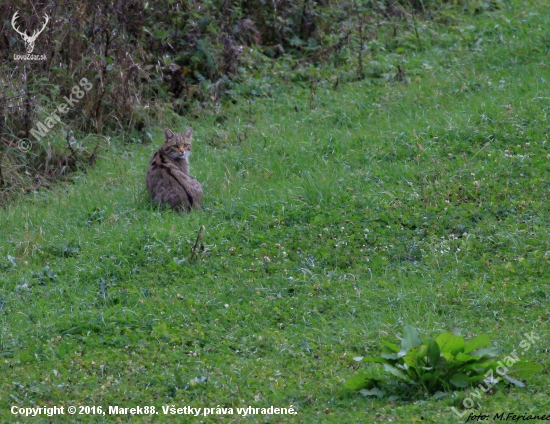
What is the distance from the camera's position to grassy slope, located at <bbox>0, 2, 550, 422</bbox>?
6.43 m

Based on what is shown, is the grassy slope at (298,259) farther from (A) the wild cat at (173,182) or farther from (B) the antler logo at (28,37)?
(B) the antler logo at (28,37)

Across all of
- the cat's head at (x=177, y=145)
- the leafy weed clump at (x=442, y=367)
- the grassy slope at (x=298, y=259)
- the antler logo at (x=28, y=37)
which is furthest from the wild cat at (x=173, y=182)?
the leafy weed clump at (x=442, y=367)

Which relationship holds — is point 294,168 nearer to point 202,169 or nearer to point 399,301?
point 202,169

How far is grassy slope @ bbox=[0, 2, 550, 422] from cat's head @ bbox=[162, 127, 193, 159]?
0.34 metres

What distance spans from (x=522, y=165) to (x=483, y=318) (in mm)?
3057

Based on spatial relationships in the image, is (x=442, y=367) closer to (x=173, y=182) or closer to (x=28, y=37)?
(x=173, y=182)

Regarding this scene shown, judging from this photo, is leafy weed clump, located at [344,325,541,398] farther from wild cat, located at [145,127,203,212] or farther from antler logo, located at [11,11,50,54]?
antler logo, located at [11,11,50,54]

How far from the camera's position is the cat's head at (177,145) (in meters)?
10.5

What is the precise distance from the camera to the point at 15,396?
20.2 ft

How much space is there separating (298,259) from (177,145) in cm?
297

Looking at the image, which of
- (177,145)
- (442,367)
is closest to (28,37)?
(177,145)

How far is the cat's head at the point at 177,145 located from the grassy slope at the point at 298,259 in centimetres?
34

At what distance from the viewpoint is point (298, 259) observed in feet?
27.6

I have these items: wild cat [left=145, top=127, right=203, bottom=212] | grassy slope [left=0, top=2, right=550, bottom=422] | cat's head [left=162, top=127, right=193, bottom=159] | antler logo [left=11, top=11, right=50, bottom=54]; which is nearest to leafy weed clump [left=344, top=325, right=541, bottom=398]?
grassy slope [left=0, top=2, right=550, bottom=422]
